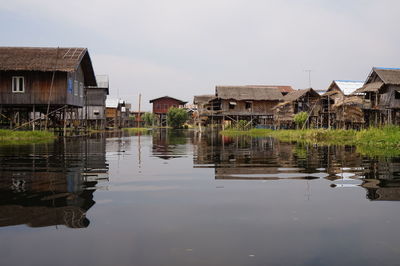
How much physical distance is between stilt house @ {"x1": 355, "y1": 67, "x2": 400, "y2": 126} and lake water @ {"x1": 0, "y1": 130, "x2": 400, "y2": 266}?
28.1 meters

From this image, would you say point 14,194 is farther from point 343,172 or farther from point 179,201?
point 343,172

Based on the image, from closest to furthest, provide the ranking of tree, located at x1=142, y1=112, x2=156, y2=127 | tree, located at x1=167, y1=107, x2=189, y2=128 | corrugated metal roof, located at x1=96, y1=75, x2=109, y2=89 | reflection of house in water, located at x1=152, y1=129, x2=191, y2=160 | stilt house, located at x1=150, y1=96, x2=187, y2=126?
1. reflection of house in water, located at x1=152, y1=129, x2=191, y2=160
2. corrugated metal roof, located at x1=96, y1=75, x2=109, y2=89
3. tree, located at x1=167, y1=107, x2=189, y2=128
4. stilt house, located at x1=150, y1=96, x2=187, y2=126
5. tree, located at x1=142, y1=112, x2=156, y2=127

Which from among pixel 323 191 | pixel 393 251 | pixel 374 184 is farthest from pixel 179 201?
pixel 374 184

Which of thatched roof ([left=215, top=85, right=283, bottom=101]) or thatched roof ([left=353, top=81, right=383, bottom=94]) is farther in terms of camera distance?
thatched roof ([left=215, top=85, right=283, bottom=101])

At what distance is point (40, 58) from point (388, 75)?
28506 mm

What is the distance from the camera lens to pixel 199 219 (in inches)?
167

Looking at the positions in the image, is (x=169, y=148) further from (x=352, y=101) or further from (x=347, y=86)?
(x=347, y=86)

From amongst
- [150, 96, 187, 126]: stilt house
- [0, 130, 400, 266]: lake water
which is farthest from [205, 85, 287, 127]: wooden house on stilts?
[0, 130, 400, 266]: lake water

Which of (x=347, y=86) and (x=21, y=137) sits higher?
(x=347, y=86)

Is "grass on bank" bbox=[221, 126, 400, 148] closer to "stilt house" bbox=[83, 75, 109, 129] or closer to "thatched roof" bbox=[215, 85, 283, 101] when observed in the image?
"thatched roof" bbox=[215, 85, 283, 101]

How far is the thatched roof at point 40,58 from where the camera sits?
22.9m

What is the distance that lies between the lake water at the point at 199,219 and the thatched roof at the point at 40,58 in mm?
17227

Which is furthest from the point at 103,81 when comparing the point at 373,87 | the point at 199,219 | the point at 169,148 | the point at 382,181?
the point at 199,219

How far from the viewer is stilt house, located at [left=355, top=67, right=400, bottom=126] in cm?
3251
